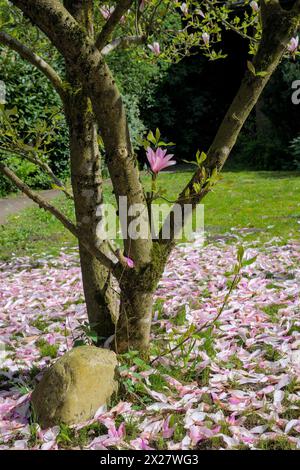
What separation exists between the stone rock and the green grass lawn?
385 cm

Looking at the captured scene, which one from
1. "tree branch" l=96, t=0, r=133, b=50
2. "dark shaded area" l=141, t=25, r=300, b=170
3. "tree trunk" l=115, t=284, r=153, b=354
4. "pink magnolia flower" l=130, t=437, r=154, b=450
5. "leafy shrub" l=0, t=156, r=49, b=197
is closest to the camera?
"pink magnolia flower" l=130, t=437, r=154, b=450

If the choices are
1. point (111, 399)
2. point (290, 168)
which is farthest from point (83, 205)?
point (290, 168)

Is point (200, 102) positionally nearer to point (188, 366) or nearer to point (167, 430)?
point (188, 366)

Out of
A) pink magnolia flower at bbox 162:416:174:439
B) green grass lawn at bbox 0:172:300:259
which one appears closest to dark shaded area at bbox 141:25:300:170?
green grass lawn at bbox 0:172:300:259

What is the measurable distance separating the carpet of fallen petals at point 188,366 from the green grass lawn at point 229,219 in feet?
5.10

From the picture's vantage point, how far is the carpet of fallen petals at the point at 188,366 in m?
2.42

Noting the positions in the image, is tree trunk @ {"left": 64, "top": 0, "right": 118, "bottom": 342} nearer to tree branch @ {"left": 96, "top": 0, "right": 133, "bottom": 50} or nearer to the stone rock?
tree branch @ {"left": 96, "top": 0, "right": 133, "bottom": 50}

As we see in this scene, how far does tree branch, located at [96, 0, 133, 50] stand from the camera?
267cm

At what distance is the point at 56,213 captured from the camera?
8.91 feet

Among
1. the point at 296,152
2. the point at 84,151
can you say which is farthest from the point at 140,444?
the point at 296,152

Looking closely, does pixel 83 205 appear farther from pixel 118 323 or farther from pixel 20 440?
pixel 20 440

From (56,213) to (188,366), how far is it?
1.13 metres

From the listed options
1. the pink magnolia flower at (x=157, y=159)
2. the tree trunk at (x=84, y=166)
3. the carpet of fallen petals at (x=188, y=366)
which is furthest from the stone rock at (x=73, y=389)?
the pink magnolia flower at (x=157, y=159)

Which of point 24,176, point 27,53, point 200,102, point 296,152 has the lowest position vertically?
point 24,176
